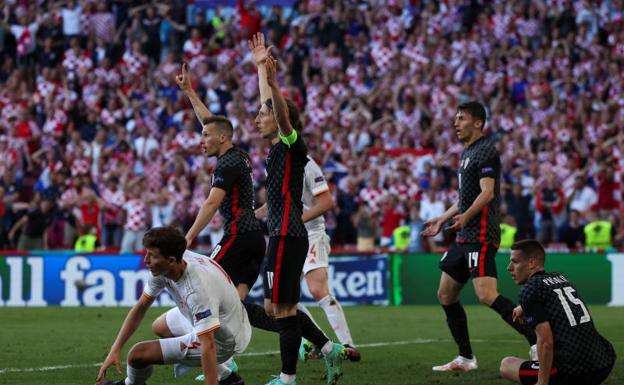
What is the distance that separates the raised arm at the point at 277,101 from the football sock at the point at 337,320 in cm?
355

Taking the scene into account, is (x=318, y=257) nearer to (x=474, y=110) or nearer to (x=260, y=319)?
(x=260, y=319)

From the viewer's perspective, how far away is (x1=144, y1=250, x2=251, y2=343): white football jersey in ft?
27.5

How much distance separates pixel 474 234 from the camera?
38.1 feet

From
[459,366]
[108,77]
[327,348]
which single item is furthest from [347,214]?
[327,348]

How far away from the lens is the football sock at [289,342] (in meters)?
9.88

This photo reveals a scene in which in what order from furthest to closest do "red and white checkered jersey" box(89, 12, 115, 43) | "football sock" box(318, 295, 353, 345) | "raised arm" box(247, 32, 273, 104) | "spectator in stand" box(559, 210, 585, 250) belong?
"red and white checkered jersey" box(89, 12, 115, 43) → "spectator in stand" box(559, 210, 585, 250) → "football sock" box(318, 295, 353, 345) → "raised arm" box(247, 32, 273, 104)

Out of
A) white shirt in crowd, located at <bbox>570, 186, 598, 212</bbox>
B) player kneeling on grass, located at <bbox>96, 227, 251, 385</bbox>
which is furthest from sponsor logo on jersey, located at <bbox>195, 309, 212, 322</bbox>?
white shirt in crowd, located at <bbox>570, 186, 598, 212</bbox>

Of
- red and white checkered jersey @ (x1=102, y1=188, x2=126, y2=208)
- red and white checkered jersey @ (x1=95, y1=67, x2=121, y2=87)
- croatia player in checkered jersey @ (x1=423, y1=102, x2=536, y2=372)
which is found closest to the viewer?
croatia player in checkered jersey @ (x1=423, y1=102, x2=536, y2=372)

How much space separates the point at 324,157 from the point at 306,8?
671 centimetres

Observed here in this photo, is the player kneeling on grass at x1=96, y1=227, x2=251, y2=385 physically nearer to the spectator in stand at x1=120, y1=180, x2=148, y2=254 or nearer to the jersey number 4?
the jersey number 4

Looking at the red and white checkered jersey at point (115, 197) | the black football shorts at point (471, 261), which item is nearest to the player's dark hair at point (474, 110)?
the black football shorts at point (471, 261)

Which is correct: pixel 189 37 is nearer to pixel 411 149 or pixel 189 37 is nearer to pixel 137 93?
pixel 137 93

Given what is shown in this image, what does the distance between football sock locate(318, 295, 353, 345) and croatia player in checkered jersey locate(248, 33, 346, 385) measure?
243 centimetres

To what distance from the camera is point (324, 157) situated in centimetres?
2648
